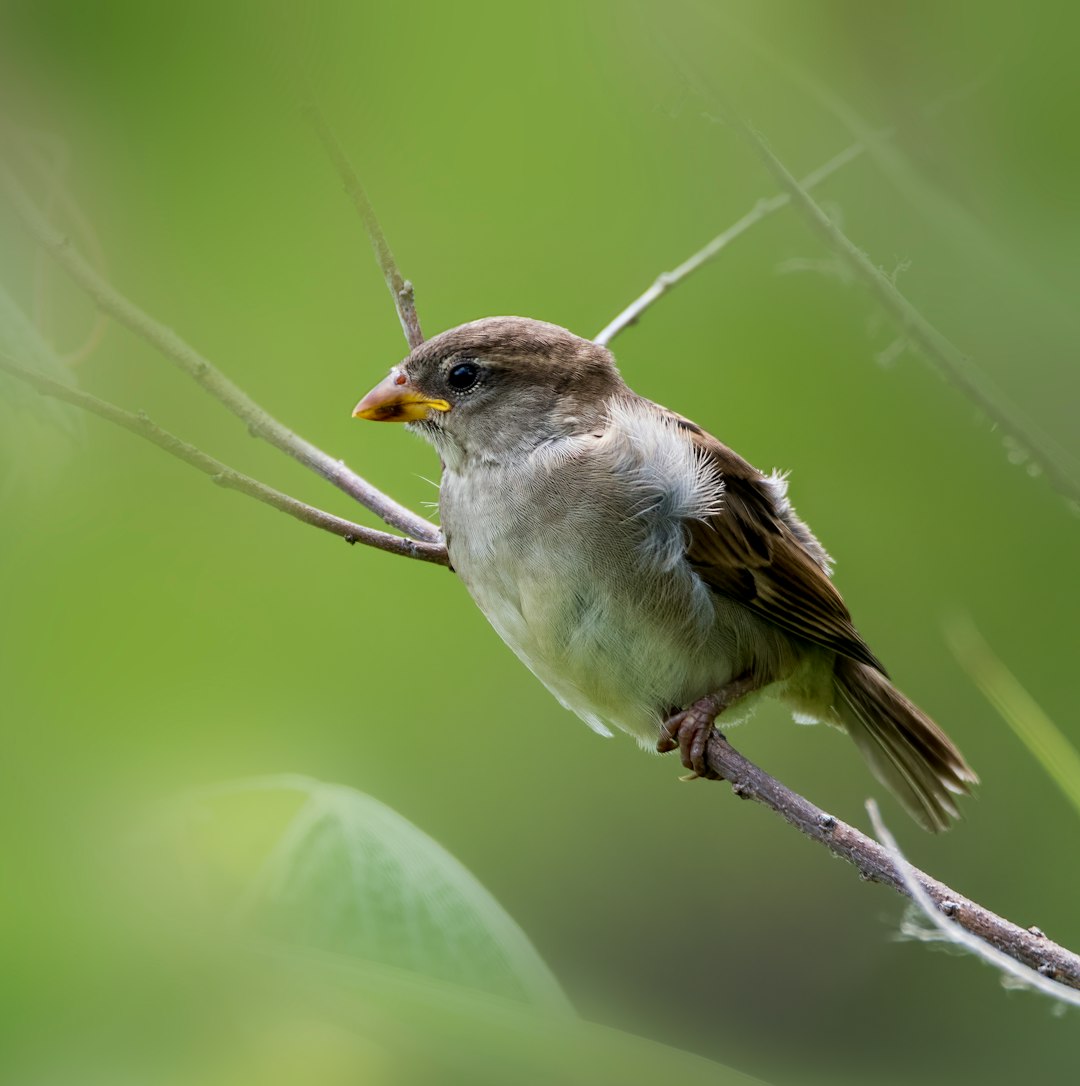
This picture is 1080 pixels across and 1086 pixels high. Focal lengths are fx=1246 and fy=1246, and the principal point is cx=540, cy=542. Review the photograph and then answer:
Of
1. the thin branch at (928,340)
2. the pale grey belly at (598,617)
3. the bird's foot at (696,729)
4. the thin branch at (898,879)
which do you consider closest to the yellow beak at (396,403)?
the pale grey belly at (598,617)

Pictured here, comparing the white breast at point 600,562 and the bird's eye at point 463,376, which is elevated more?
the bird's eye at point 463,376

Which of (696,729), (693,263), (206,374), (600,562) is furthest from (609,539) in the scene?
(206,374)

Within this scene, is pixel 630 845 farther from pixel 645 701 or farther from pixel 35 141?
pixel 35 141

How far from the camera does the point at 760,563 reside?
219 centimetres

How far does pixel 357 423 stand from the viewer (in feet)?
6.91

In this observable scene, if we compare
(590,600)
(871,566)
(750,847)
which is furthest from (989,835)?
(590,600)

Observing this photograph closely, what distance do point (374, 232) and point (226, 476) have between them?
0.49 metres

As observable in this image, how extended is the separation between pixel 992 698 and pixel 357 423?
4.75 feet

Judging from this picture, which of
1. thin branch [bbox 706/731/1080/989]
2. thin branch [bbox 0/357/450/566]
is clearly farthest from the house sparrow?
thin branch [bbox 706/731/1080/989]

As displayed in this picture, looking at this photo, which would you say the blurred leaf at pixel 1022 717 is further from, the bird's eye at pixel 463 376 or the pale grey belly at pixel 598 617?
the bird's eye at pixel 463 376

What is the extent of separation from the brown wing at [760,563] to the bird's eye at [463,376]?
372mm

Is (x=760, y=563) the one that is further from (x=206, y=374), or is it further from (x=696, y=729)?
(x=206, y=374)

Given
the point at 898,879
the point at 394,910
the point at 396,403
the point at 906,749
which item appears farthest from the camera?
the point at 906,749

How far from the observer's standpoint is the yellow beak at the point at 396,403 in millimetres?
2041
